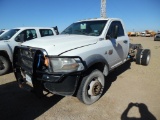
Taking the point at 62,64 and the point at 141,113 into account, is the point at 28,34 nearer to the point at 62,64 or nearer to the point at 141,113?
the point at 62,64

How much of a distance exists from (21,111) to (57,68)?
1.51 metres

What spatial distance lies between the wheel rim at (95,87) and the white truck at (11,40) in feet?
12.4

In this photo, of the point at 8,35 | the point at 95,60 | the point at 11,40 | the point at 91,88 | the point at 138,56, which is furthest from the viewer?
the point at 138,56

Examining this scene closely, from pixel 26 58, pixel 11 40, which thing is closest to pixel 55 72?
pixel 26 58

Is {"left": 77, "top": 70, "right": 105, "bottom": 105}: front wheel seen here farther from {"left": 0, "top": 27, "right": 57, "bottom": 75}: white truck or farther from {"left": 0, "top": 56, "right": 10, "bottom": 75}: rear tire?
{"left": 0, "top": 56, "right": 10, "bottom": 75}: rear tire

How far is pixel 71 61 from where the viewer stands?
10.8 ft

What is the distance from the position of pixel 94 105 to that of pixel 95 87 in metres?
0.45

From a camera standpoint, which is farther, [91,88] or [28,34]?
[28,34]

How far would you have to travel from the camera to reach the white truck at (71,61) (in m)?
3.27

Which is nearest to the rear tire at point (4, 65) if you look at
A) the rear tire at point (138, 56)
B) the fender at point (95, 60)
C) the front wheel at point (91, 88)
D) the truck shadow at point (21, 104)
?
the truck shadow at point (21, 104)

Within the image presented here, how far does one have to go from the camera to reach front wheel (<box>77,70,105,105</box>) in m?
3.73

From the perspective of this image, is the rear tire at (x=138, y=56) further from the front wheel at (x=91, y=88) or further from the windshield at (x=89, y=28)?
the front wheel at (x=91, y=88)

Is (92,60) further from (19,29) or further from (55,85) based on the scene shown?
(19,29)

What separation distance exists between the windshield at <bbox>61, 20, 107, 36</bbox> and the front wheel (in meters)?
1.23
